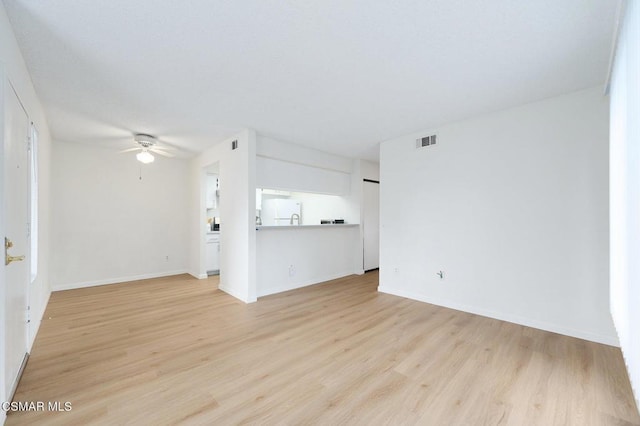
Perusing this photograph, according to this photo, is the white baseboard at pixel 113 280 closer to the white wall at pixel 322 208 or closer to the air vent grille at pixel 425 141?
the white wall at pixel 322 208

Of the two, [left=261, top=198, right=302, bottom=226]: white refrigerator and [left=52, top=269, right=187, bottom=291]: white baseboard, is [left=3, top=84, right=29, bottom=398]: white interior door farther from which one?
[left=261, top=198, right=302, bottom=226]: white refrigerator

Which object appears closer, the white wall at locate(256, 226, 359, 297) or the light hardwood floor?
the light hardwood floor

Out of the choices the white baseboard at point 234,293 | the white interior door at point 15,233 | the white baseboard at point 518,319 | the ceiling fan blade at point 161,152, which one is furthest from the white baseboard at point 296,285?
the ceiling fan blade at point 161,152

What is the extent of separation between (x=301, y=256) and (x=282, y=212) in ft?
5.68

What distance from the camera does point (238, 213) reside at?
3.99m

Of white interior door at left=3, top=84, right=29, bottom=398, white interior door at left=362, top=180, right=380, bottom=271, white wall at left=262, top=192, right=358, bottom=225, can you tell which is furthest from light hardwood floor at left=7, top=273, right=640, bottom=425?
white wall at left=262, top=192, right=358, bottom=225

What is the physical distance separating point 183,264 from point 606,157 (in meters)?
6.78

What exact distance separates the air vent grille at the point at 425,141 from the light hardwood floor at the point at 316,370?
2.28 m

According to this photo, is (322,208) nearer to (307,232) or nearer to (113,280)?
(307,232)

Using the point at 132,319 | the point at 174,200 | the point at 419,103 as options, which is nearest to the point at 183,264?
the point at 174,200

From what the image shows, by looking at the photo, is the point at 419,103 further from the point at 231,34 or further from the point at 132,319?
the point at 132,319

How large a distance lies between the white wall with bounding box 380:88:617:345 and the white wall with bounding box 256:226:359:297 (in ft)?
4.73

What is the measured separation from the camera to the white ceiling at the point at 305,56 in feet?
5.36

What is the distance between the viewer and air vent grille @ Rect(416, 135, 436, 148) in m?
3.70
